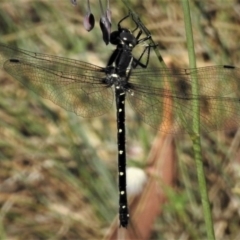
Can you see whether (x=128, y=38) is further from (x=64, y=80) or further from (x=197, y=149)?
(x=197, y=149)

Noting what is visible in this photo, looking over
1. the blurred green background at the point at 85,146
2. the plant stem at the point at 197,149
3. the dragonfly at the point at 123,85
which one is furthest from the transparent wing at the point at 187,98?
the blurred green background at the point at 85,146

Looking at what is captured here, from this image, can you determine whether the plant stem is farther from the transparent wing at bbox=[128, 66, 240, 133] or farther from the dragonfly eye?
the dragonfly eye

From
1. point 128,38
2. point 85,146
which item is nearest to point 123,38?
point 128,38

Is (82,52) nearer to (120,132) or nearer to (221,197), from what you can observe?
(221,197)

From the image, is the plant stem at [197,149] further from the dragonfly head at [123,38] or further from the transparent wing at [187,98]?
the dragonfly head at [123,38]

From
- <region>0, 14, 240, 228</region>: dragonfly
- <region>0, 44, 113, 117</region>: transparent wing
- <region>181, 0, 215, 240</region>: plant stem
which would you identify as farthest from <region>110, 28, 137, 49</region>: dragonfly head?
<region>181, 0, 215, 240</region>: plant stem
